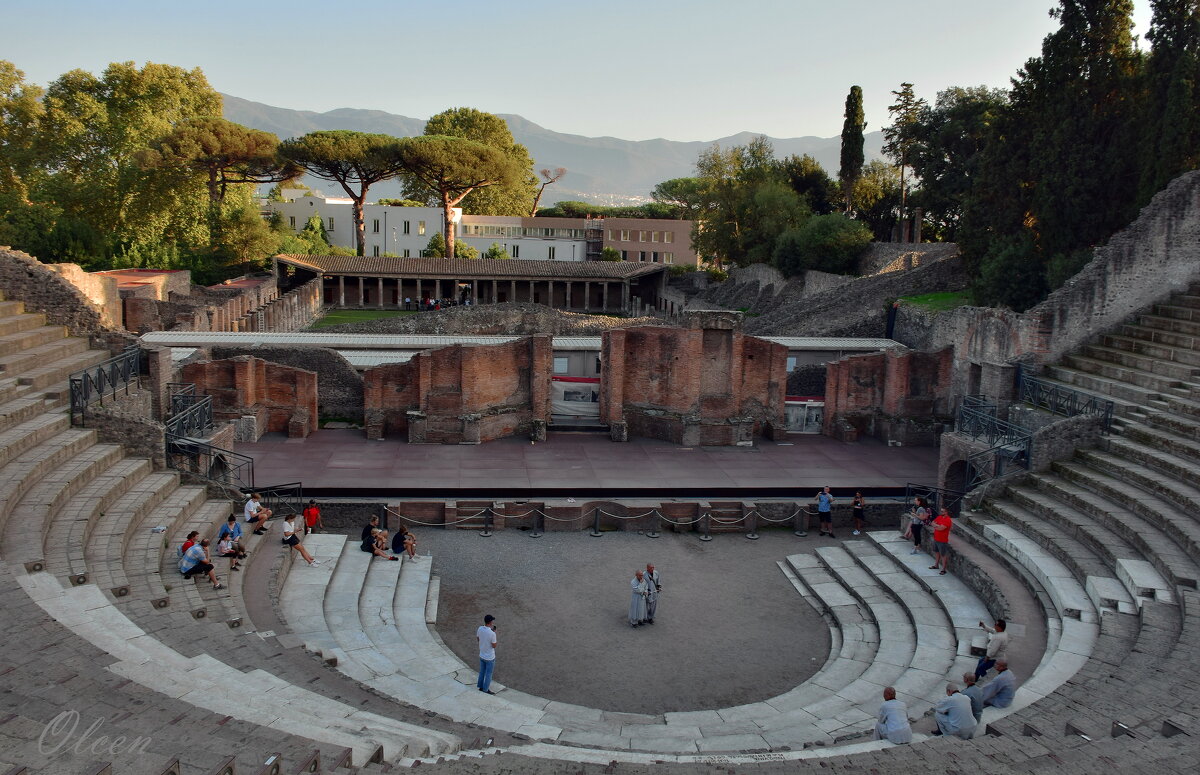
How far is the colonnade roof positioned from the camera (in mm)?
55750

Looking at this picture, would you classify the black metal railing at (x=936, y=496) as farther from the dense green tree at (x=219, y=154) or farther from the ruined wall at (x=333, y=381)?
the dense green tree at (x=219, y=154)

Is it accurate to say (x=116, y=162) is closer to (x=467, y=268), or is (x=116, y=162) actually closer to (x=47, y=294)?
(x=467, y=268)

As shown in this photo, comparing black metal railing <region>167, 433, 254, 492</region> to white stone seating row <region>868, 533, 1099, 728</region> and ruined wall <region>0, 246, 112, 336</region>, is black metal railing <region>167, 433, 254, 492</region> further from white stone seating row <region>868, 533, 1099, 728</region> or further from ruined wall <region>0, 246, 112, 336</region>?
white stone seating row <region>868, 533, 1099, 728</region>

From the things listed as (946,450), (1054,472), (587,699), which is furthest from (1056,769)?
(946,450)

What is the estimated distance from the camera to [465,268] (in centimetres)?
5809

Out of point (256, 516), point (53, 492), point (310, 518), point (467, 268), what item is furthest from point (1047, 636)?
point (467, 268)

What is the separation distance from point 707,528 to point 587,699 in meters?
7.43

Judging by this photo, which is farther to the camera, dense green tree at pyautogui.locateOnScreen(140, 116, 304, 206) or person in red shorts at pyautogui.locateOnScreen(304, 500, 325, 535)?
dense green tree at pyautogui.locateOnScreen(140, 116, 304, 206)

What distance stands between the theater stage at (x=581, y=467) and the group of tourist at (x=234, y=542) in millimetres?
1993

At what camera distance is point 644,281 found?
64062 millimetres

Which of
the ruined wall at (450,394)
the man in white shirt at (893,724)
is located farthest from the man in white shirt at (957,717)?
the ruined wall at (450,394)

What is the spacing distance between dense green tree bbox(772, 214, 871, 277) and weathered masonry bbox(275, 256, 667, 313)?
14.1m

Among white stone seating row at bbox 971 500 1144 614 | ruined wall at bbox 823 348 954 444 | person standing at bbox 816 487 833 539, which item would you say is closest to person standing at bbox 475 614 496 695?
white stone seating row at bbox 971 500 1144 614

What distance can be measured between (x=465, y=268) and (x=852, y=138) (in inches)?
941
